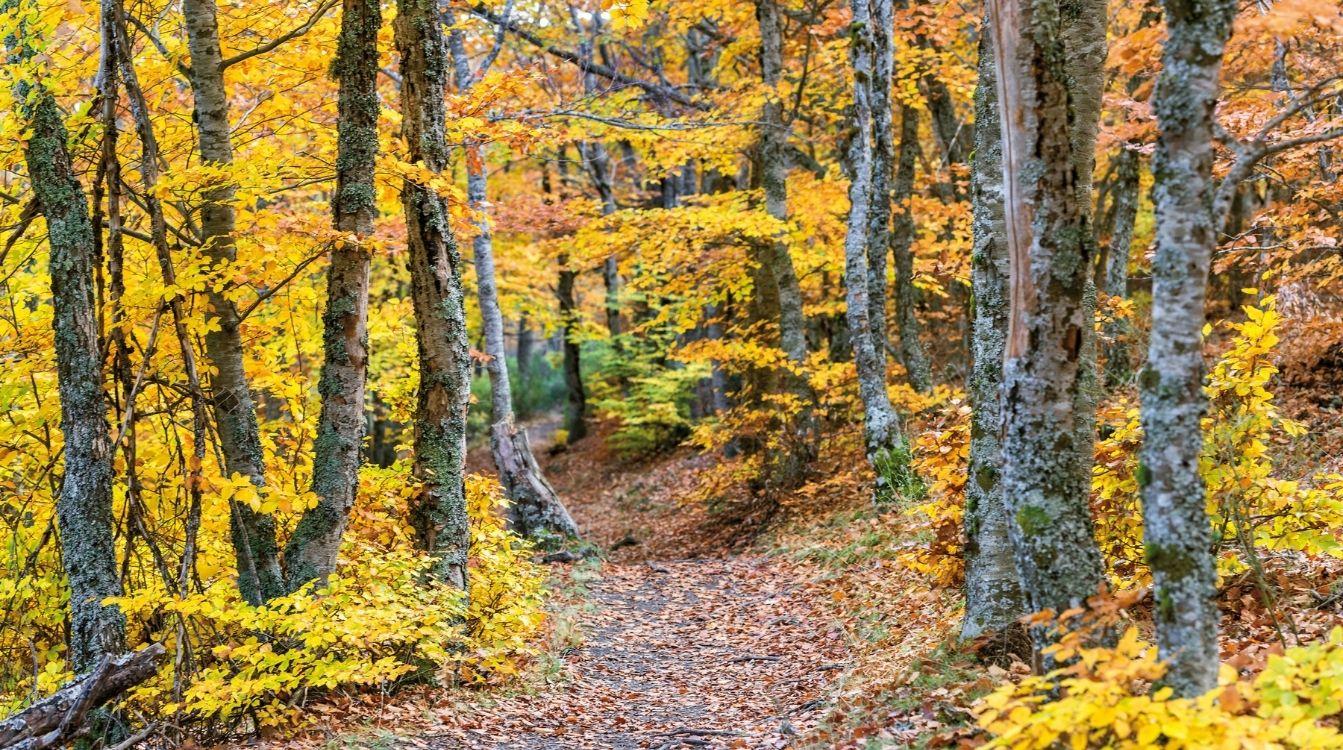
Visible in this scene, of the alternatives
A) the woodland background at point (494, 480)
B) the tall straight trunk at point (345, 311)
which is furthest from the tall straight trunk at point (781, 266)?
the tall straight trunk at point (345, 311)

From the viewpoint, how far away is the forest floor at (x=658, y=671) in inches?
228

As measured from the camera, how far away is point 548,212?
16.2m

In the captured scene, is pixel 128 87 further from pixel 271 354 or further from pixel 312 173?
pixel 271 354

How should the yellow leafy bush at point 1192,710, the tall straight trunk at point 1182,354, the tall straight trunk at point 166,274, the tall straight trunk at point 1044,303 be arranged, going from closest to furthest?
1. the yellow leafy bush at point 1192,710
2. the tall straight trunk at point 1182,354
3. the tall straight trunk at point 1044,303
4. the tall straight trunk at point 166,274

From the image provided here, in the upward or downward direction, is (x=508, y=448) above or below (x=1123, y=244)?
below

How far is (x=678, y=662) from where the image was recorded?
8023mm

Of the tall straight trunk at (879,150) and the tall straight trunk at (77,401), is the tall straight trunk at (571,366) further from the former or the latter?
the tall straight trunk at (77,401)

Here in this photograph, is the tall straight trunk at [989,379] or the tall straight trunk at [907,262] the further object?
the tall straight trunk at [907,262]

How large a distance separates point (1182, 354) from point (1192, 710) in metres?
1.12

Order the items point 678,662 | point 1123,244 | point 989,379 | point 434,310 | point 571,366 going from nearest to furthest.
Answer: point 989,379
point 434,310
point 678,662
point 1123,244
point 571,366

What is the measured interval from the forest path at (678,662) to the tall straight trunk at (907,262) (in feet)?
12.8

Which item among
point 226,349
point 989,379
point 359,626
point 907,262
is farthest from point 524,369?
point 989,379

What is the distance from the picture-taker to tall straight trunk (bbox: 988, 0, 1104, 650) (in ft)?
11.4

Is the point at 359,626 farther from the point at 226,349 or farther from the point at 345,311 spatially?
the point at 226,349
